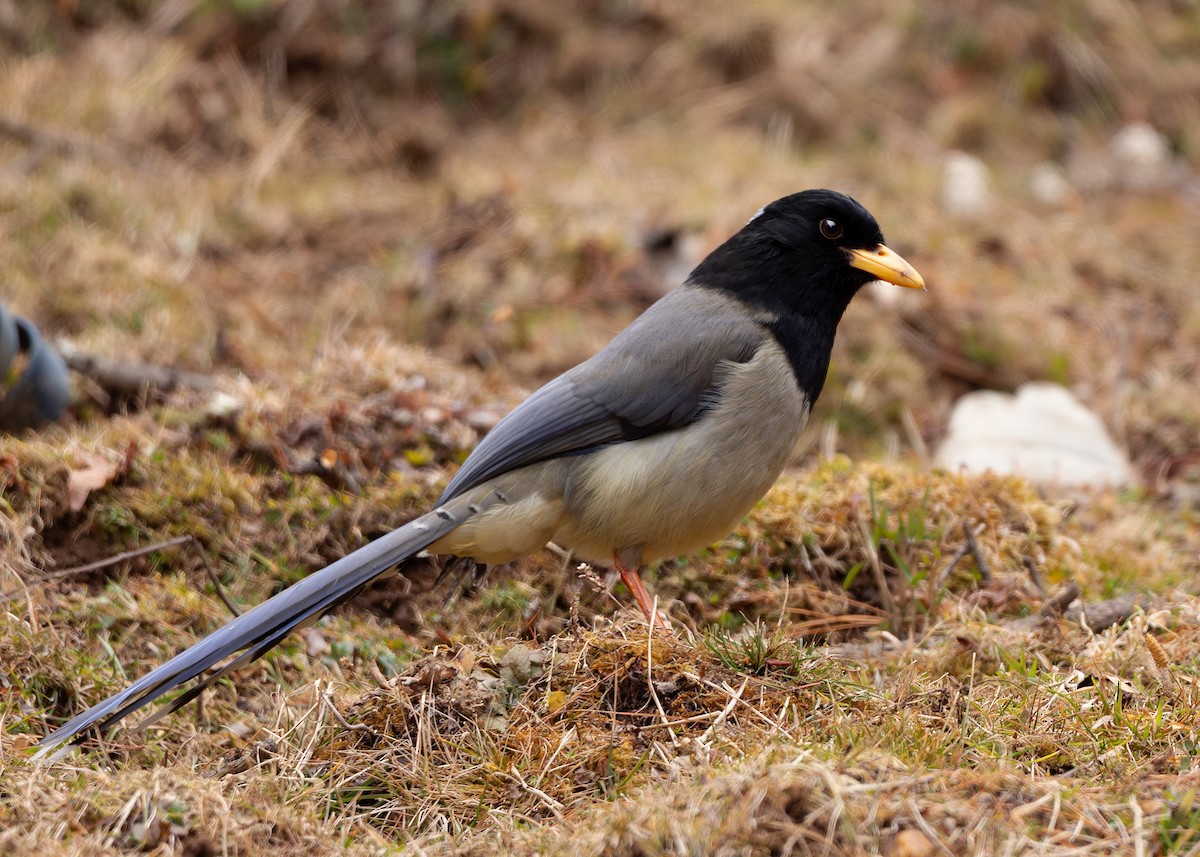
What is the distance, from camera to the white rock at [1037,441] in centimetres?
634

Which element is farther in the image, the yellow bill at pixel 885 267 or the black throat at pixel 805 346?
the yellow bill at pixel 885 267

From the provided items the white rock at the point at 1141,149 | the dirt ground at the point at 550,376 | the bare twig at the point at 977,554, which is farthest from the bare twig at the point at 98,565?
the white rock at the point at 1141,149

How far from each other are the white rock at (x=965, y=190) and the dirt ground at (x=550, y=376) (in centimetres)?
8

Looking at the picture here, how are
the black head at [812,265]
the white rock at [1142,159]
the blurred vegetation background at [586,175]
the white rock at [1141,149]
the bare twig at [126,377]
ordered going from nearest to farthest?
1. the black head at [812,265]
2. the bare twig at [126,377]
3. the blurred vegetation background at [586,175]
4. the white rock at [1142,159]
5. the white rock at [1141,149]

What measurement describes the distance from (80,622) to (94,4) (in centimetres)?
697

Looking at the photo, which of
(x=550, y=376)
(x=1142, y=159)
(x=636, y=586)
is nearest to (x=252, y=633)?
(x=636, y=586)

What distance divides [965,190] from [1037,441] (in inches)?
139

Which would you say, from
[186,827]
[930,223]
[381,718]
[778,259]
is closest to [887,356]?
[930,223]

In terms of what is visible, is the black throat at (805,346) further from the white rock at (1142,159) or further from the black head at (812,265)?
the white rock at (1142,159)

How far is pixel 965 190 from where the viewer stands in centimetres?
952

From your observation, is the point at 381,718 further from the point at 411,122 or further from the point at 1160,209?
the point at 1160,209

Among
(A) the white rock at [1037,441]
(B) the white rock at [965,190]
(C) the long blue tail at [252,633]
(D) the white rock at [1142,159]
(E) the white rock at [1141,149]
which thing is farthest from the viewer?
(E) the white rock at [1141,149]

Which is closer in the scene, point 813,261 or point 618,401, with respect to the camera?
point 618,401

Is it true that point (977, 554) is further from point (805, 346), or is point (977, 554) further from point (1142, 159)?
point (1142, 159)
